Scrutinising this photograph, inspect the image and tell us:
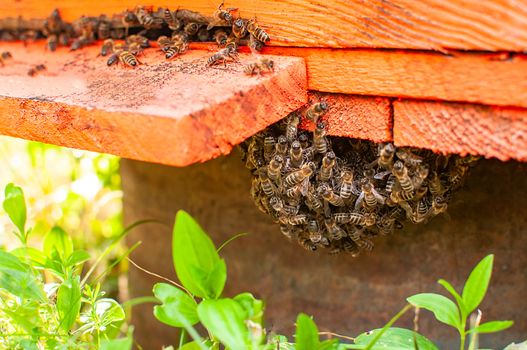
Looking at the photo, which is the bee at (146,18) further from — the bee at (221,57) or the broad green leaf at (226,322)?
the broad green leaf at (226,322)

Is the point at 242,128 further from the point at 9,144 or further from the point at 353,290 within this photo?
the point at 9,144

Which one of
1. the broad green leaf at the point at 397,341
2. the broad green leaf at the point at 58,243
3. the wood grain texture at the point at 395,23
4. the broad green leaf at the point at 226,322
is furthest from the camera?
the broad green leaf at the point at 58,243

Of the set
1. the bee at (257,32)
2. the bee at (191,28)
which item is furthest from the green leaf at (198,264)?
the bee at (191,28)

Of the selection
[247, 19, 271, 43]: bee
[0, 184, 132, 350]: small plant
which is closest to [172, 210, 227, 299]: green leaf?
[0, 184, 132, 350]: small plant

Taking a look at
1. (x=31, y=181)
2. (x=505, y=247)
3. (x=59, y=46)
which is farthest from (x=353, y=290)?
(x=31, y=181)

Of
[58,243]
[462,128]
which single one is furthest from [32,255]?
[462,128]

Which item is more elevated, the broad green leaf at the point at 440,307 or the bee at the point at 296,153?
the bee at the point at 296,153
